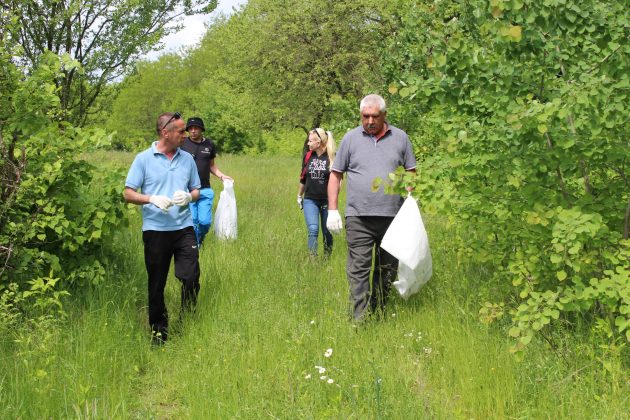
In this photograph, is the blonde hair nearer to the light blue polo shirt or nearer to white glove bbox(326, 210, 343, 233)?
white glove bbox(326, 210, 343, 233)

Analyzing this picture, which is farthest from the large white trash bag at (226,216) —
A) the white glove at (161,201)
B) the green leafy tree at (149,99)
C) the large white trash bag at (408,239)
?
the green leafy tree at (149,99)

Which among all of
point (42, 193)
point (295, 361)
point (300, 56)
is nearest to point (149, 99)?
point (300, 56)

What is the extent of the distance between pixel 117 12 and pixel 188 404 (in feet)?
20.6

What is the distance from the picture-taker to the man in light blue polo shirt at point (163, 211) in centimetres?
468

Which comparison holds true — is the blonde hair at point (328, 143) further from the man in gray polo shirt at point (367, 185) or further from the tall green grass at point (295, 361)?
the man in gray polo shirt at point (367, 185)

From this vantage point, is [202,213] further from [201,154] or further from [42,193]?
[42,193]

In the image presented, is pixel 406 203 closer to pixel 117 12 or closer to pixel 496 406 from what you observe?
pixel 496 406

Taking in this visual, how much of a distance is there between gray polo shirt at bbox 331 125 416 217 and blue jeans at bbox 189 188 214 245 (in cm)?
326

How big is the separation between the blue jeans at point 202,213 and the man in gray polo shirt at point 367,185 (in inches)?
127

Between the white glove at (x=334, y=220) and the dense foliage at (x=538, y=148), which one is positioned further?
the white glove at (x=334, y=220)

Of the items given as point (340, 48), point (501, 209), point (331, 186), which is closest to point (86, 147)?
point (331, 186)

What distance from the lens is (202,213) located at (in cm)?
777

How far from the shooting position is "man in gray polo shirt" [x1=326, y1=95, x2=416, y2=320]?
4.79 metres

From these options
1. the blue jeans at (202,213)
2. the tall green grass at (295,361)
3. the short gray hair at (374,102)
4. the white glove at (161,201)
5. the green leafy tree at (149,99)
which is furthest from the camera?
the green leafy tree at (149,99)
